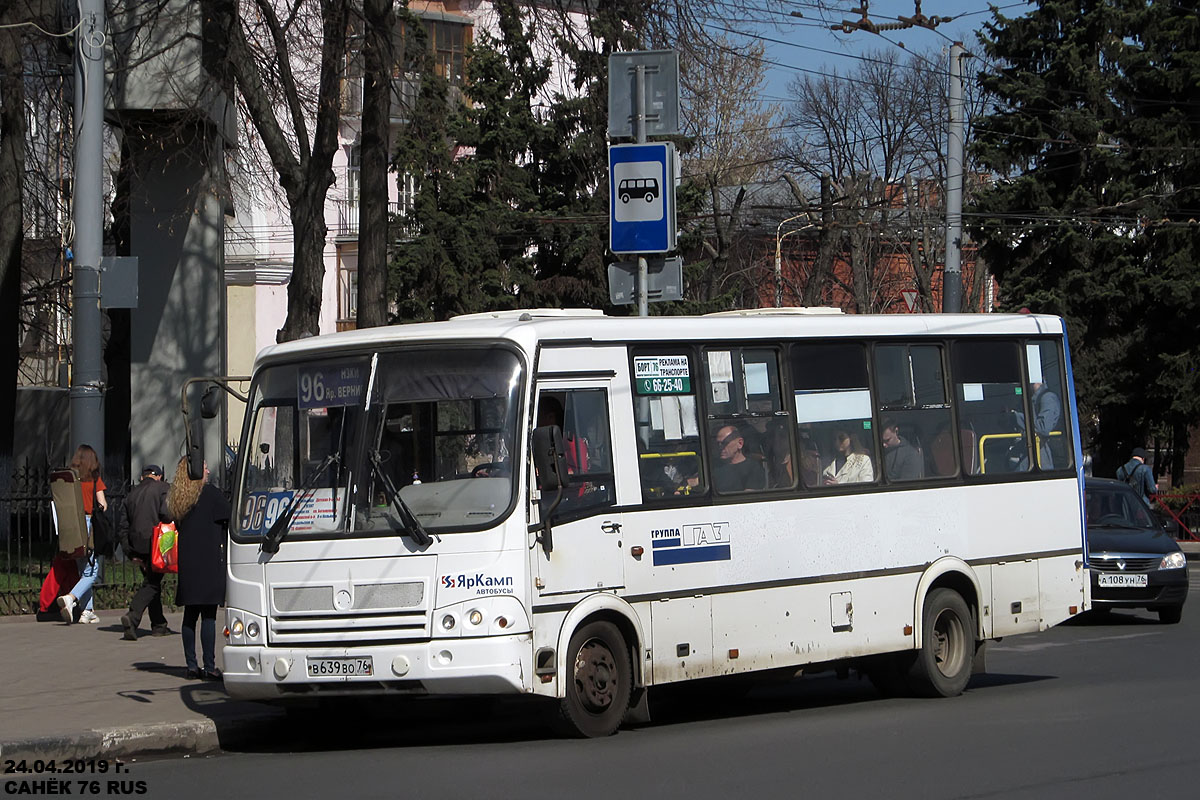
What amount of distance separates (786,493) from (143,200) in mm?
14923

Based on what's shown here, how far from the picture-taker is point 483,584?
9945 millimetres

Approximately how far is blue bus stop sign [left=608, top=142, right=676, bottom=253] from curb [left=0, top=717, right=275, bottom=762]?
216 inches

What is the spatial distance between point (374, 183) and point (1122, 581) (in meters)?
9.69

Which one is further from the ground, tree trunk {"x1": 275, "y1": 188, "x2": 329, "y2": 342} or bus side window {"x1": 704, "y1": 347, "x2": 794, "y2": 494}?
tree trunk {"x1": 275, "y1": 188, "x2": 329, "y2": 342}

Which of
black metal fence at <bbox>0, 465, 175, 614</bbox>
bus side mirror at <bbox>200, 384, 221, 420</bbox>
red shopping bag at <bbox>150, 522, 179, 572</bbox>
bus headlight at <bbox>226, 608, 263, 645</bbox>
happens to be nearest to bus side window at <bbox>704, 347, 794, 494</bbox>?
bus headlight at <bbox>226, 608, 263, 645</bbox>

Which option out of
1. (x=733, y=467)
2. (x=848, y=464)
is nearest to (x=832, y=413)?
(x=848, y=464)

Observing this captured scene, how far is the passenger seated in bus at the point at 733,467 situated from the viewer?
37.9 ft

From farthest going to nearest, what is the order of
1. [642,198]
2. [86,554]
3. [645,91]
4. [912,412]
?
[86,554]
[645,91]
[642,198]
[912,412]

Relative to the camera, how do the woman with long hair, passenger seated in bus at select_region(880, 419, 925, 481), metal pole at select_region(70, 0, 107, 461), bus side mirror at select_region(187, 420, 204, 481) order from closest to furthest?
bus side mirror at select_region(187, 420, 204, 481) → passenger seated in bus at select_region(880, 419, 925, 481) → metal pole at select_region(70, 0, 107, 461) → the woman with long hair

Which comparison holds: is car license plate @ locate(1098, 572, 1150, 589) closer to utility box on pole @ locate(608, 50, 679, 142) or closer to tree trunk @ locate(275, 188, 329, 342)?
utility box on pole @ locate(608, 50, 679, 142)

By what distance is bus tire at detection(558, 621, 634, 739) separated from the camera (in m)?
10.4

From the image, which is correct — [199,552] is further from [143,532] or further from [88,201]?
[88,201]

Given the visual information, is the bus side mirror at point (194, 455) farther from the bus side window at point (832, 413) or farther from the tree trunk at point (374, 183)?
the tree trunk at point (374, 183)

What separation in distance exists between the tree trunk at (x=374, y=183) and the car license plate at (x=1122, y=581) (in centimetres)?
876
